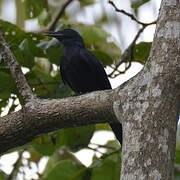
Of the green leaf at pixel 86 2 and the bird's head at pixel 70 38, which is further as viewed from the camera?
the bird's head at pixel 70 38

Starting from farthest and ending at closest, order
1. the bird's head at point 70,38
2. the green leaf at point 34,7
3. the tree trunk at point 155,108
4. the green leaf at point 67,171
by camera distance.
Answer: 1. the green leaf at point 34,7
2. the bird's head at point 70,38
3. the green leaf at point 67,171
4. the tree trunk at point 155,108

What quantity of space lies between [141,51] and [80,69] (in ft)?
2.18

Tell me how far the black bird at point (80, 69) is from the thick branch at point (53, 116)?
1484 millimetres

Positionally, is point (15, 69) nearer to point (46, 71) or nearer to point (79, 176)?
point (79, 176)

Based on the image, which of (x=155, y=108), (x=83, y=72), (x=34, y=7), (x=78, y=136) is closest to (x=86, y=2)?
(x=34, y=7)

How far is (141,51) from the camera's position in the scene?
4836 millimetres

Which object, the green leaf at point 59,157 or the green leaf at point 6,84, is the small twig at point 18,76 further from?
the green leaf at point 59,157

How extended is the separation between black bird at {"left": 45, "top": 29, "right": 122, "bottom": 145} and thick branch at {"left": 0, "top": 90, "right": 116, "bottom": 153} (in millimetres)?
1484

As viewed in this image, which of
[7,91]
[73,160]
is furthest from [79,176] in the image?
[7,91]

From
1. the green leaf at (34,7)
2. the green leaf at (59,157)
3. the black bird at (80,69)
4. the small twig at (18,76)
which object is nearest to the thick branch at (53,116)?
the small twig at (18,76)

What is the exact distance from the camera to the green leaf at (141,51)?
480cm

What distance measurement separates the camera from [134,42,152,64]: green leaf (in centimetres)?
480

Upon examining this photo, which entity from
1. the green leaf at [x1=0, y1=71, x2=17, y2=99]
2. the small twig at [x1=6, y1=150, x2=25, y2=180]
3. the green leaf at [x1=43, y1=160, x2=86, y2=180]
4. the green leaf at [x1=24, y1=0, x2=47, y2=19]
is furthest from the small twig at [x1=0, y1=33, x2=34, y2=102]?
the green leaf at [x1=24, y1=0, x2=47, y2=19]

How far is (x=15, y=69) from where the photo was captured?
3.67 metres
